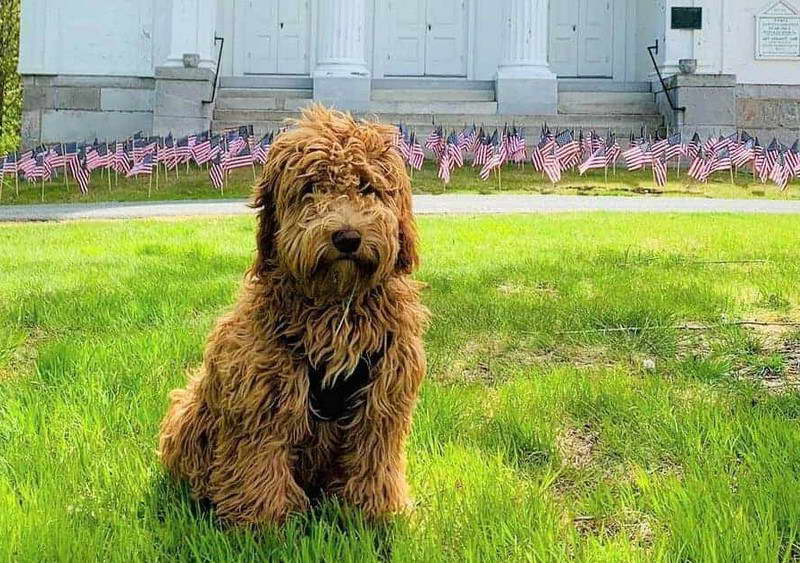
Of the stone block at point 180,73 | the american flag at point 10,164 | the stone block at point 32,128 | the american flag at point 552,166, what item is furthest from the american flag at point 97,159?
the american flag at point 552,166

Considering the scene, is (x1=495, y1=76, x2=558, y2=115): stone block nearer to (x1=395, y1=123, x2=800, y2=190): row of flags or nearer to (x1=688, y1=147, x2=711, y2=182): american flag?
(x1=395, y1=123, x2=800, y2=190): row of flags

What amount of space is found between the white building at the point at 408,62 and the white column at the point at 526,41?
32 mm

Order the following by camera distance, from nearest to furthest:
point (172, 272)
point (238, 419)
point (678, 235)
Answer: point (238, 419), point (172, 272), point (678, 235)

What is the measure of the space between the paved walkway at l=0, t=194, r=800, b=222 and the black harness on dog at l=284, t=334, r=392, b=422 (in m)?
9.07

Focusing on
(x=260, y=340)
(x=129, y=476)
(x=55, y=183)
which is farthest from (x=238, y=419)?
(x=55, y=183)

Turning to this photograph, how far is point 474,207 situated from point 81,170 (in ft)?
23.7

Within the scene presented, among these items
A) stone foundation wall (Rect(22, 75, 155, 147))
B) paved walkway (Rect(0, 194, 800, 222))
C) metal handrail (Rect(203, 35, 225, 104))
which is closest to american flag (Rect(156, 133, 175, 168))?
paved walkway (Rect(0, 194, 800, 222))

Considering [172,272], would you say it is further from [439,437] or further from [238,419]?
[238,419]

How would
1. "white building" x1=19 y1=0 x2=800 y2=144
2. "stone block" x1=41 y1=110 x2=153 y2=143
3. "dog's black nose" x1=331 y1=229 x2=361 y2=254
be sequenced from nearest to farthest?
"dog's black nose" x1=331 y1=229 x2=361 y2=254
"white building" x1=19 y1=0 x2=800 y2=144
"stone block" x1=41 y1=110 x2=153 y2=143

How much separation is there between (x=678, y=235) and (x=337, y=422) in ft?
22.3

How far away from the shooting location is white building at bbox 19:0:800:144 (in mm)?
18234

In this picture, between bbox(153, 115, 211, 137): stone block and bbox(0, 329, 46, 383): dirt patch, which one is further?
bbox(153, 115, 211, 137): stone block

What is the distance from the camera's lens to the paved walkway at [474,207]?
11469 mm

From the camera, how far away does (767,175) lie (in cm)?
1528
